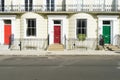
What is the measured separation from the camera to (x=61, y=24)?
33.0 m

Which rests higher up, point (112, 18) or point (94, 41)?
point (112, 18)

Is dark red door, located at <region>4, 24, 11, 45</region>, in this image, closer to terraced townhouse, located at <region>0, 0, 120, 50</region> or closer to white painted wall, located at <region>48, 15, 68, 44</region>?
terraced townhouse, located at <region>0, 0, 120, 50</region>

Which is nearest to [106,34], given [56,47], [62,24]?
[62,24]

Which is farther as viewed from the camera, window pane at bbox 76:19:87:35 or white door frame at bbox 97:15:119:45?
window pane at bbox 76:19:87:35

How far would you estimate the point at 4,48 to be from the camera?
32375 mm

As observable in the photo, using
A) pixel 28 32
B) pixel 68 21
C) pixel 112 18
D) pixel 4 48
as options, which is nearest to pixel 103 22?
pixel 112 18

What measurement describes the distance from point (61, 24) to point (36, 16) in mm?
2958

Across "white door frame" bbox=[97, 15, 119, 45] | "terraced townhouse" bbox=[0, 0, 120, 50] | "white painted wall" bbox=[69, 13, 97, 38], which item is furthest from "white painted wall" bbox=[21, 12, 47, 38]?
"white door frame" bbox=[97, 15, 119, 45]

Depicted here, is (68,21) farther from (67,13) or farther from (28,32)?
(28,32)

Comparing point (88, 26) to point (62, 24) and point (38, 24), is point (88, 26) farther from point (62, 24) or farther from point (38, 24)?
point (38, 24)

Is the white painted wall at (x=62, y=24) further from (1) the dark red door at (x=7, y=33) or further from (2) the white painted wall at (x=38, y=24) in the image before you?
(1) the dark red door at (x=7, y=33)

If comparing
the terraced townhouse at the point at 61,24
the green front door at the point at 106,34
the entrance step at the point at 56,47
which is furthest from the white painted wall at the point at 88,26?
the entrance step at the point at 56,47

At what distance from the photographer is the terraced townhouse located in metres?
32.6

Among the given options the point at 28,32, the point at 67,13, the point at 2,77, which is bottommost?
the point at 2,77
